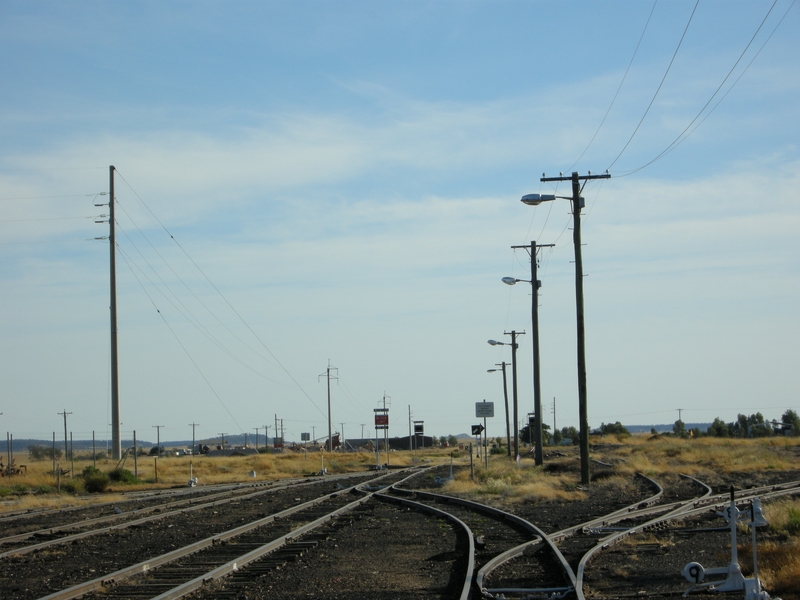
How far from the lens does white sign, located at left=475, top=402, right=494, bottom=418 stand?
1469 inches

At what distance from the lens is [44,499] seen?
3312cm

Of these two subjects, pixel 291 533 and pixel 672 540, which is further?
pixel 291 533

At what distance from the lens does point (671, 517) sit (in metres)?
17.2

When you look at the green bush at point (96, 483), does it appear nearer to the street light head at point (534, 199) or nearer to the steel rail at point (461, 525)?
the steel rail at point (461, 525)

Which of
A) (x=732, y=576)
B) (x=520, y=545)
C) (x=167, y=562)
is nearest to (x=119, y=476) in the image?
(x=167, y=562)

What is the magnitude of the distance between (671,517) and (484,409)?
2056cm

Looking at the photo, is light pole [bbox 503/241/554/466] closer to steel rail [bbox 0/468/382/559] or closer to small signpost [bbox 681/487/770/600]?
steel rail [bbox 0/468/382/559]

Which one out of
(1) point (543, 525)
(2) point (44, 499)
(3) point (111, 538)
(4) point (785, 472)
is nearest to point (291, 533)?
(3) point (111, 538)

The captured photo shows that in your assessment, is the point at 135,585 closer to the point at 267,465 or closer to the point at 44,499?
the point at 44,499

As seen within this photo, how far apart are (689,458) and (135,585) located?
3968 cm

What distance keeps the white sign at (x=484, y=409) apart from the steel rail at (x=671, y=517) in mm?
13736

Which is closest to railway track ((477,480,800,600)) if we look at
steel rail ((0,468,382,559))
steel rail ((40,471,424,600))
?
steel rail ((40,471,424,600))

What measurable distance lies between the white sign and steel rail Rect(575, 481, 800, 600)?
13736 millimetres

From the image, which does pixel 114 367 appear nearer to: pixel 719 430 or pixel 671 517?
pixel 671 517
